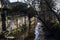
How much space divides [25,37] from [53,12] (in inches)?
51.6

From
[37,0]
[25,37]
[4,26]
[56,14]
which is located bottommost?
[25,37]

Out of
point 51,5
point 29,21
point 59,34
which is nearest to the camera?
point 59,34

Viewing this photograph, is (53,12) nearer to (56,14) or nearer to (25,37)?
(56,14)

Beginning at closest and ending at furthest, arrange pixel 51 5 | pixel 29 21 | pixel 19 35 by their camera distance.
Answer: pixel 51 5 → pixel 19 35 → pixel 29 21

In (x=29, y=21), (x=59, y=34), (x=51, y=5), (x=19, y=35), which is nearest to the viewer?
(x=59, y=34)

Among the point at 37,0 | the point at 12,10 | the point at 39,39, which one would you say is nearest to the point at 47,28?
the point at 39,39

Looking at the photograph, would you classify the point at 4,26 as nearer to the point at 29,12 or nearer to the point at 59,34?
the point at 29,12

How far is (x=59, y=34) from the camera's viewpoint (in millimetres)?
4484

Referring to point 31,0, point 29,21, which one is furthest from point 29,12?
point 29,21

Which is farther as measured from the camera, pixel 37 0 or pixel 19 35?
pixel 19 35

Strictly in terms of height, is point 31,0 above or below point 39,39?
above

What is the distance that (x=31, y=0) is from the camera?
4.82 m

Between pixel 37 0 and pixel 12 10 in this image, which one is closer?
pixel 37 0

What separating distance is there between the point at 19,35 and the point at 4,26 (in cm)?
61
